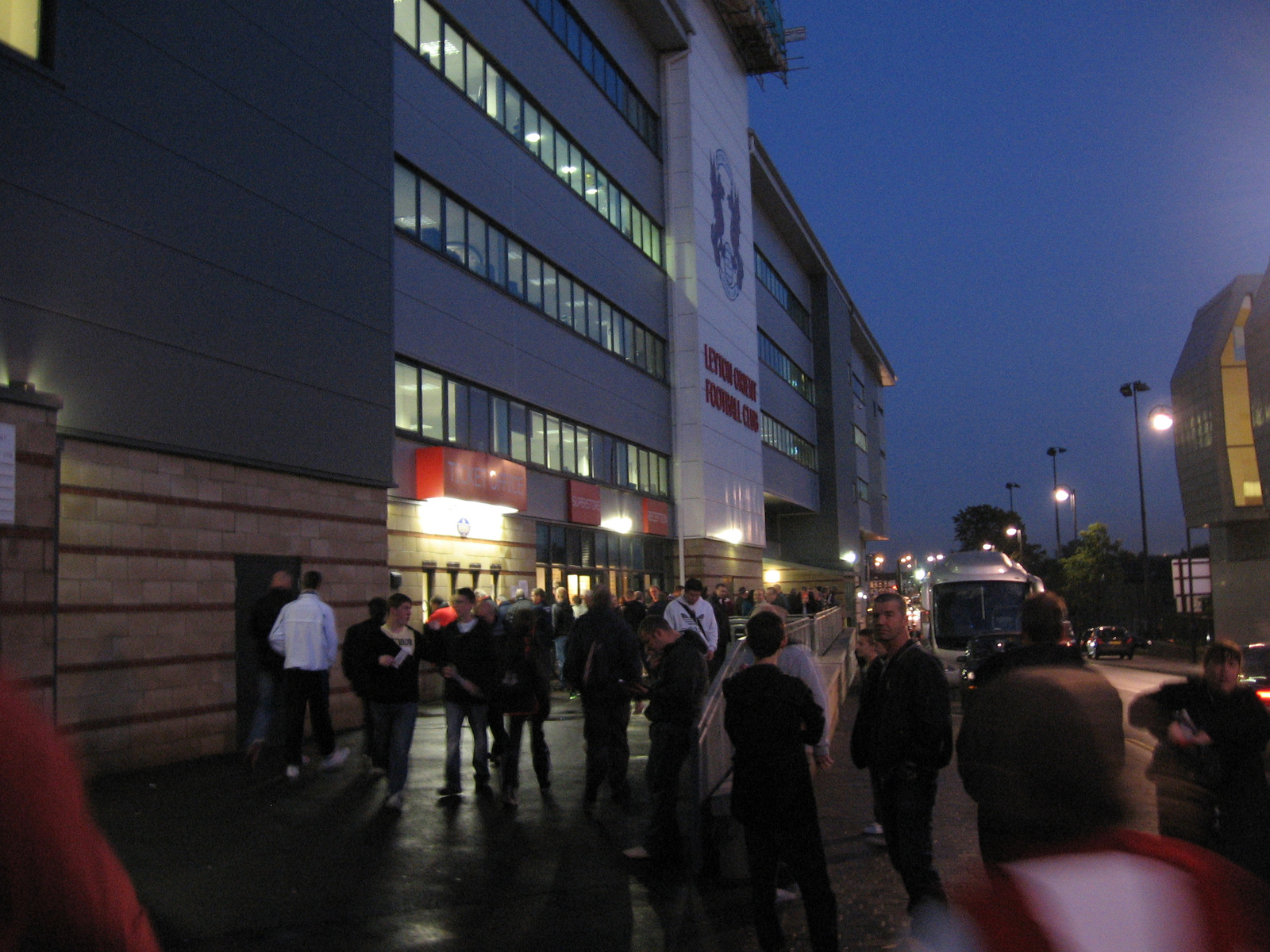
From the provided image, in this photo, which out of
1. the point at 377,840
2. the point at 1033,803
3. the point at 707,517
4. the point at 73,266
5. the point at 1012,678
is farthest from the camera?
the point at 707,517

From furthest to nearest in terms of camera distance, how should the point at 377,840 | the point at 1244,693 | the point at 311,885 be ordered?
the point at 377,840
the point at 311,885
the point at 1244,693

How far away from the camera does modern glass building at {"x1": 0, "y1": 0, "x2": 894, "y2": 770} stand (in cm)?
1158

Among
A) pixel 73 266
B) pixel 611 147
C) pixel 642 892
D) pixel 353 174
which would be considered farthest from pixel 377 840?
pixel 611 147

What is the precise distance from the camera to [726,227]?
136 feet

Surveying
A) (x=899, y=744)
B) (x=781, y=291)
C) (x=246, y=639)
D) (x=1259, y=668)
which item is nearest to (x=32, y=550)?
(x=246, y=639)

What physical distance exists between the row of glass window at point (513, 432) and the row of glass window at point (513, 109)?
576 centimetres

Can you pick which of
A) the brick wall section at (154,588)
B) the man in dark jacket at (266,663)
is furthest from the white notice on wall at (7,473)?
the man in dark jacket at (266,663)

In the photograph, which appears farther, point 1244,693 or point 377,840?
point 377,840

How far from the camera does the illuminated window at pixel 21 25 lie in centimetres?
1120

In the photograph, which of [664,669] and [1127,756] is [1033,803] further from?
[664,669]

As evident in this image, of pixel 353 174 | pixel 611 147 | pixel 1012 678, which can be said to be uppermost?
pixel 611 147

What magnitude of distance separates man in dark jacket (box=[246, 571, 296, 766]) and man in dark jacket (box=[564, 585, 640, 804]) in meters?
3.38

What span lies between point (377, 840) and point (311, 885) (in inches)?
51.7

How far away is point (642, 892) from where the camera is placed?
753 cm
